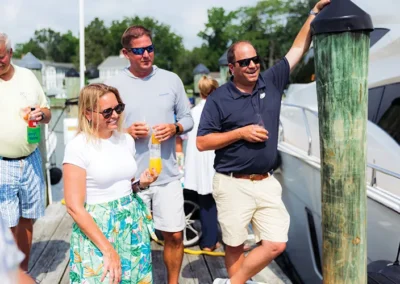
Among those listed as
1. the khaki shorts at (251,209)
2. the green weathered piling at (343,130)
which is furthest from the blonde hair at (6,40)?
the green weathered piling at (343,130)

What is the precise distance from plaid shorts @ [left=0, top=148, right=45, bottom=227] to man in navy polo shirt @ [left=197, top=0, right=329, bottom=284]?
1243 millimetres

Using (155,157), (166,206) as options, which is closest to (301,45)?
(155,157)

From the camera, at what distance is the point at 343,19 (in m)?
2.19

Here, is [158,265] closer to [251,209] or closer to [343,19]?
[251,209]

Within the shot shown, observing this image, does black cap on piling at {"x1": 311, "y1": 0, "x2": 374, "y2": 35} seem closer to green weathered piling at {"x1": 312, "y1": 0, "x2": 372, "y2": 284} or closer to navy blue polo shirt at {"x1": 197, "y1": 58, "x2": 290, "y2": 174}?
green weathered piling at {"x1": 312, "y1": 0, "x2": 372, "y2": 284}

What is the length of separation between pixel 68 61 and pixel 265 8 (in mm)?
60337

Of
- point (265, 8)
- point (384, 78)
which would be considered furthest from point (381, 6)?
point (265, 8)

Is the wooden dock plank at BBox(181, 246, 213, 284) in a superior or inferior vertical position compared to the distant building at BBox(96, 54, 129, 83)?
inferior

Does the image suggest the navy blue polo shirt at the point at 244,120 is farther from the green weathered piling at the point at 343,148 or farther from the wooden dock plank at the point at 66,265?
the wooden dock plank at the point at 66,265

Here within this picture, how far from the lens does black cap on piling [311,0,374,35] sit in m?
2.19

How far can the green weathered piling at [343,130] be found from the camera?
2.23 meters

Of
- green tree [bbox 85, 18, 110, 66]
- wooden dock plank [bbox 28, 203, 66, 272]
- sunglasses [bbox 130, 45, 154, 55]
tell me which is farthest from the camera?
green tree [bbox 85, 18, 110, 66]

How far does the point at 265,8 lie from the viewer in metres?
84.9

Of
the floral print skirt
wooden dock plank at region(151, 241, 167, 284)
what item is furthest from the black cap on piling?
wooden dock plank at region(151, 241, 167, 284)
